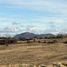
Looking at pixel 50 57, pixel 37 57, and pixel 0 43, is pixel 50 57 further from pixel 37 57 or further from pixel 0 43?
pixel 0 43

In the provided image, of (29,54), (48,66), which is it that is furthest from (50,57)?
(48,66)

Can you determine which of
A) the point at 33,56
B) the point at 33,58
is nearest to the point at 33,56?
the point at 33,56

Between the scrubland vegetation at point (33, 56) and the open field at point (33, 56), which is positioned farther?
the open field at point (33, 56)

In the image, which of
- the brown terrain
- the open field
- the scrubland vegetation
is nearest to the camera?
the scrubland vegetation

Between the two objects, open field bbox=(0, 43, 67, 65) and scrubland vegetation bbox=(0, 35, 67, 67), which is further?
open field bbox=(0, 43, 67, 65)

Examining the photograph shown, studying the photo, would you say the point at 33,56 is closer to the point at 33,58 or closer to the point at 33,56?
the point at 33,56

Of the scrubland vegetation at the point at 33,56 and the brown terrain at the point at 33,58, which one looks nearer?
the scrubland vegetation at the point at 33,56

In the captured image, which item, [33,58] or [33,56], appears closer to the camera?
[33,58]

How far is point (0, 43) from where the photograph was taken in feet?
157

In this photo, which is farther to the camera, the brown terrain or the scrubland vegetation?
the brown terrain

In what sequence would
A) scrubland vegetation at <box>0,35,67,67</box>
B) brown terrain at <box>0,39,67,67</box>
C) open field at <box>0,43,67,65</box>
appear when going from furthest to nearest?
1. open field at <box>0,43,67,65</box>
2. brown terrain at <box>0,39,67,67</box>
3. scrubland vegetation at <box>0,35,67,67</box>

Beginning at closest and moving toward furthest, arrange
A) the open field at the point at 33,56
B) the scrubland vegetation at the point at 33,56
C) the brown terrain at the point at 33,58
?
1. the scrubland vegetation at the point at 33,56
2. the brown terrain at the point at 33,58
3. the open field at the point at 33,56

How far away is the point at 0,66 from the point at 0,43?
80.1 feet

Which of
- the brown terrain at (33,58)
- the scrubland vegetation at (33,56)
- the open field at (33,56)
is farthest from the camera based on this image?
the open field at (33,56)
